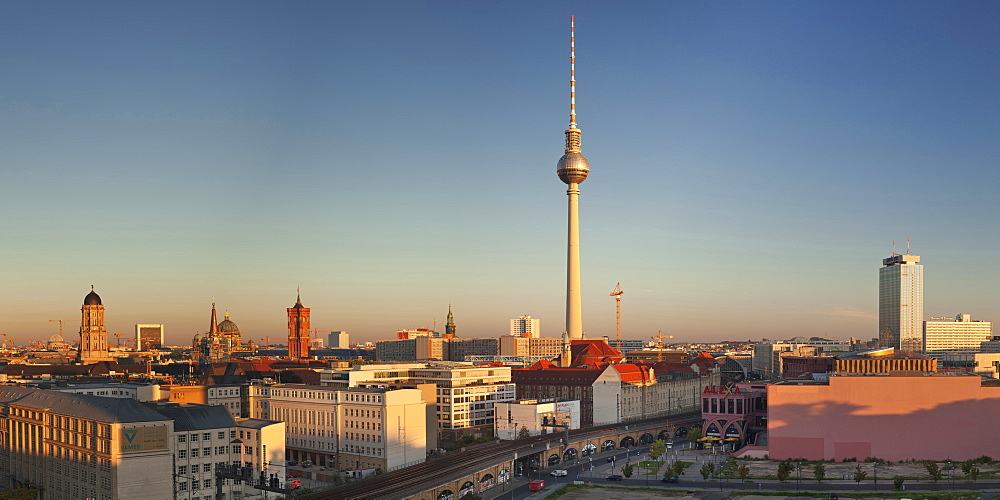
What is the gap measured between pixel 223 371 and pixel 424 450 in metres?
76.4

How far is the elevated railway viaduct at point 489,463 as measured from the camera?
3733 inches

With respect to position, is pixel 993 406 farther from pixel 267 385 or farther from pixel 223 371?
pixel 223 371

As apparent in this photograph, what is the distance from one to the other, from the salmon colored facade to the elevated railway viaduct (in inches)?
1200

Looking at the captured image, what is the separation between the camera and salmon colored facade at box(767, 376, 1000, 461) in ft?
392

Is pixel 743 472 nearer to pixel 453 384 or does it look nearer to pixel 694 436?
pixel 694 436

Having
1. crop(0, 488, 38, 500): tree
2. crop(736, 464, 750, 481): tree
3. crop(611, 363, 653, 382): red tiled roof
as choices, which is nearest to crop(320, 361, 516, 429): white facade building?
crop(611, 363, 653, 382): red tiled roof

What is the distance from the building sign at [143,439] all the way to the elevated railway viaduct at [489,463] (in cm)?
1459

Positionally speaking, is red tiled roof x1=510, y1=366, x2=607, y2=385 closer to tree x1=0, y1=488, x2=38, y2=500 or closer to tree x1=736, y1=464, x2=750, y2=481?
tree x1=736, y1=464, x2=750, y2=481

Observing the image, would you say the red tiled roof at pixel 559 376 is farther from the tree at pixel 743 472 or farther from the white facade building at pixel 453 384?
Result: the tree at pixel 743 472

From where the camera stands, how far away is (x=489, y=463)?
11169cm

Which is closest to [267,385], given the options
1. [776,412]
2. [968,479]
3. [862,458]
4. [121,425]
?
[121,425]

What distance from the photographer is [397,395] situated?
11644 centimetres

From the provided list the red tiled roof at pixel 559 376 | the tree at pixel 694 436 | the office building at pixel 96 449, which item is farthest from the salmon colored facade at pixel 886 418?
the office building at pixel 96 449

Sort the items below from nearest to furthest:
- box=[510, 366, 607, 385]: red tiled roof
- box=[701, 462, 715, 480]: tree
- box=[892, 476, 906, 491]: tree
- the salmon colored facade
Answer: box=[892, 476, 906, 491]: tree → box=[701, 462, 715, 480]: tree → the salmon colored facade → box=[510, 366, 607, 385]: red tiled roof
